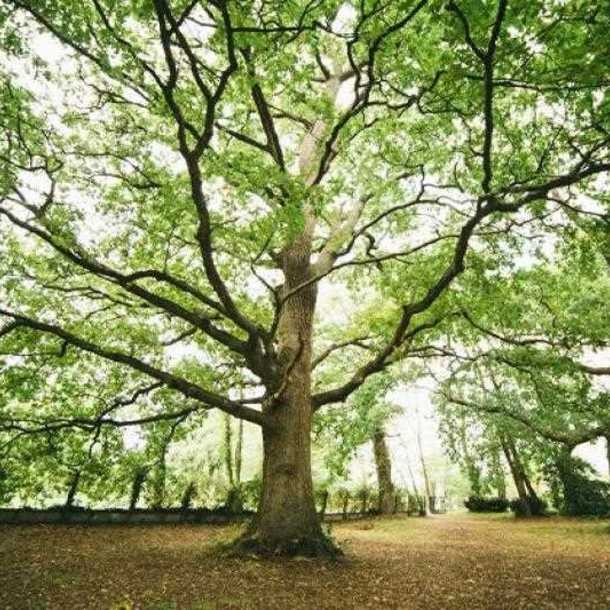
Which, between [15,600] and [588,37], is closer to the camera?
[588,37]

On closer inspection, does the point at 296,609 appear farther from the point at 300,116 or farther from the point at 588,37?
the point at 300,116

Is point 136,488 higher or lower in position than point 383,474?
lower

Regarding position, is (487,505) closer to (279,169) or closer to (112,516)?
(112,516)

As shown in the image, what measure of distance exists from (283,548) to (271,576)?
114 cm

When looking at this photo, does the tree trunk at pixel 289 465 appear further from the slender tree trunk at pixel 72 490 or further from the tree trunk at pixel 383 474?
the tree trunk at pixel 383 474

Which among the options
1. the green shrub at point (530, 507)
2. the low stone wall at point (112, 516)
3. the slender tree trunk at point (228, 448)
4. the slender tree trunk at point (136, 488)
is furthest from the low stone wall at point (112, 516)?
the green shrub at point (530, 507)

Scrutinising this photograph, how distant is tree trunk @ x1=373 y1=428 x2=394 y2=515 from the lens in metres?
23.8

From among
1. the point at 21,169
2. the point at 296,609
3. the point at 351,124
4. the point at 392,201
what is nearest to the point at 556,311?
the point at 392,201

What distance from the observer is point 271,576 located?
277 inches

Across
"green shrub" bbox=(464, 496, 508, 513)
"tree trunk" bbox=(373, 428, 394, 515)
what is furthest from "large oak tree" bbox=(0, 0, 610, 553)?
"green shrub" bbox=(464, 496, 508, 513)

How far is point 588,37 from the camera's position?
16.8ft

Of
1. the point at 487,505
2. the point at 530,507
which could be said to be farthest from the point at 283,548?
the point at 487,505

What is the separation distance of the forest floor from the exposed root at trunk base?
0.77ft

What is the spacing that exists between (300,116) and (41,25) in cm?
576
